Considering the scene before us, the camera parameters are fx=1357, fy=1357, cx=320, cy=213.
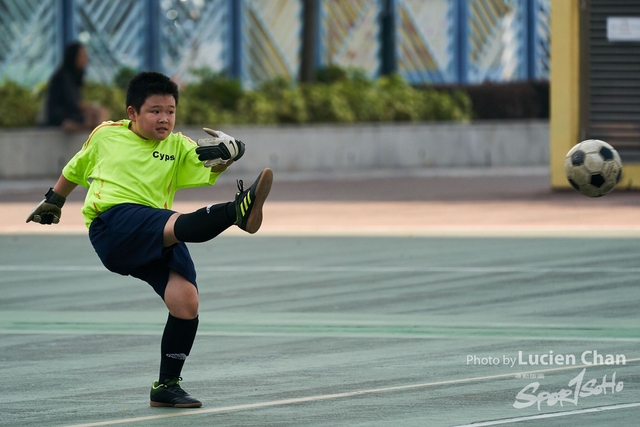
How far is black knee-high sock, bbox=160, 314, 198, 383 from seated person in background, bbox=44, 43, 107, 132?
52.7 ft

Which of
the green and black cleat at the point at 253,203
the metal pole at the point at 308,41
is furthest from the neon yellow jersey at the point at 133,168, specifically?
the metal pole at the point at 308,41

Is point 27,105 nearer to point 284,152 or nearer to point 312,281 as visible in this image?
point 284,152

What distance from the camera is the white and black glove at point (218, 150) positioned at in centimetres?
628

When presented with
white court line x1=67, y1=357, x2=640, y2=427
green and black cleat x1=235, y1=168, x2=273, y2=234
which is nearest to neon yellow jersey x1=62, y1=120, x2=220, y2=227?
green and black cleat x1=235, y1=168, x2=273, y2=234

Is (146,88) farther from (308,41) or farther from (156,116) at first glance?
(308,41)

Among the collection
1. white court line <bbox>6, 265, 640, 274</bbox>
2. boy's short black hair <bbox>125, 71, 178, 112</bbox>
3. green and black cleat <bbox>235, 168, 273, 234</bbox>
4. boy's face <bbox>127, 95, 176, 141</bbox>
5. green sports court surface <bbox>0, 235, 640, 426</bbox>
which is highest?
boy's short black hair <bbox>125, 71, 178, 112</bbox>

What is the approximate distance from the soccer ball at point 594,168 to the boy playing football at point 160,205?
2.94 metres

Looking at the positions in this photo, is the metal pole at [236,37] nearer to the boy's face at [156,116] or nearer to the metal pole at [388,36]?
the metal pole at [388,36]

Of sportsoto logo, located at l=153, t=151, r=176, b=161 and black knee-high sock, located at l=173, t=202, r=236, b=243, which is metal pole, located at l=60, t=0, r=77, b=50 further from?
black knee-high sock, located at l=173, t=202, r=236, b=243

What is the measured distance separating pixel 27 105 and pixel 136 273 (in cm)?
1717

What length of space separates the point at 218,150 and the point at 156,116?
1.11 feet

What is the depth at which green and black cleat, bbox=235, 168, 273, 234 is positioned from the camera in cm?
598

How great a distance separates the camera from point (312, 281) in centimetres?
1091

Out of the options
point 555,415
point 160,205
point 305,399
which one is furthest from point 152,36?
point 555,415
